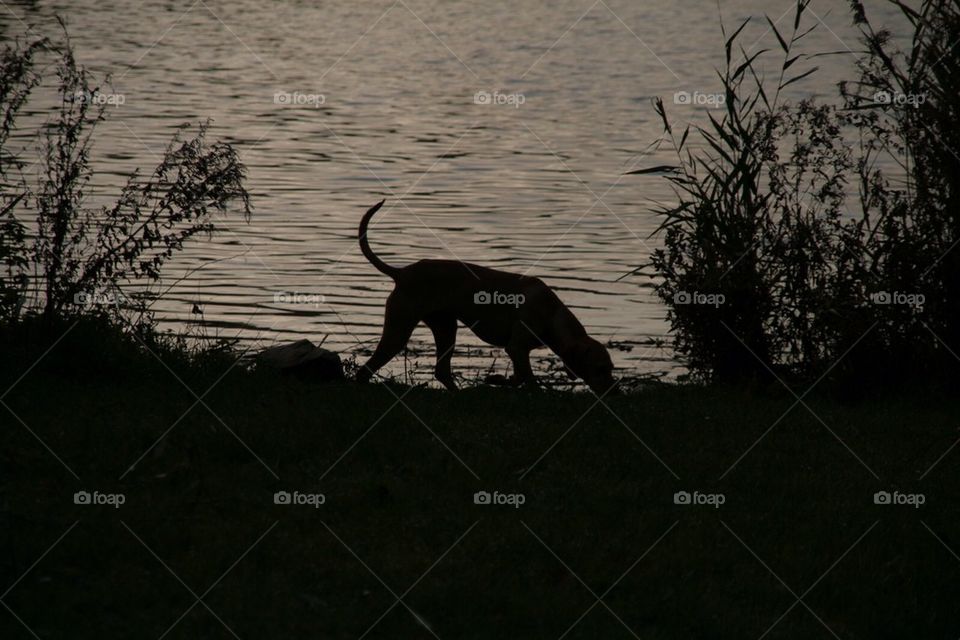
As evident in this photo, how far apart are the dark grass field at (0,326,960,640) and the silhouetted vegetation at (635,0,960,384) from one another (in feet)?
3.81

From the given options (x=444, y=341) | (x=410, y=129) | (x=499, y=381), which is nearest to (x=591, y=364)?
(x=499, y=381)

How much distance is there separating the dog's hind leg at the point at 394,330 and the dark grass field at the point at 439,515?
869 mm

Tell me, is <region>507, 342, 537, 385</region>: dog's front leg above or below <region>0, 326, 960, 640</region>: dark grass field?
above

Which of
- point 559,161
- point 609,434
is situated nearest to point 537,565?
point 609,434

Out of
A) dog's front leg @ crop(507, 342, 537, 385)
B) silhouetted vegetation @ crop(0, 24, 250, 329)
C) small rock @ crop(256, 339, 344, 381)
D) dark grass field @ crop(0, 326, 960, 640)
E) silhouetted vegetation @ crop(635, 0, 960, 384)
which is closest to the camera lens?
dark grass field @ crop(0, 326, 960, 640)

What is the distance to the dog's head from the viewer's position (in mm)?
9672

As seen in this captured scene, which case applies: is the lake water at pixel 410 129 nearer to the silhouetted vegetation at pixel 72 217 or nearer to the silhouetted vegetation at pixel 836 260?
the silhouetted vegetation at pixel 836 260

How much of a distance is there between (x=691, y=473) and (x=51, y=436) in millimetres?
3620

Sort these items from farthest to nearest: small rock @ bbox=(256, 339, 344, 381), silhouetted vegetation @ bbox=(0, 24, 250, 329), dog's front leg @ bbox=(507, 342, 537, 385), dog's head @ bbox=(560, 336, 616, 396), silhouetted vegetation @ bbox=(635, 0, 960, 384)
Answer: silhouetted vegetation @ bbox=(635, 0, 960, 384)
dog's front leg @ bbox=(507, 342, 537, 385)
dog's head @ bbox=(560, 336, 616, 396)
small rock @ bbox=(256, 339, 344, 381)
silhouetted vegetation @ bbox=(0, 24, 250, 329)

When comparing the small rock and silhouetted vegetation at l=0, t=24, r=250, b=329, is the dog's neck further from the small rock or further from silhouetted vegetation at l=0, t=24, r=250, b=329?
silhouetted vegetation at l=0, t=24, r=250, b=329

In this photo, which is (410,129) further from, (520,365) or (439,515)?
(439,515)

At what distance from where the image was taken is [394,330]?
32.4 ft

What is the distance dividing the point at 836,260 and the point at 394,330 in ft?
11.5

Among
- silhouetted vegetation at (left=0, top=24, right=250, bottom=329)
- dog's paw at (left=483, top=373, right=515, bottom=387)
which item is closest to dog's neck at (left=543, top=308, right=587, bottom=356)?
dog's paw at (left=483, top=373, right=515, bottom=387)
